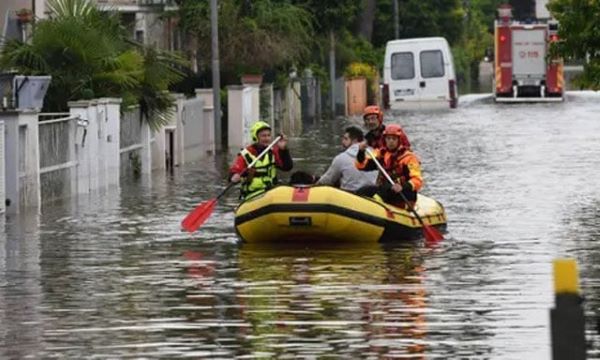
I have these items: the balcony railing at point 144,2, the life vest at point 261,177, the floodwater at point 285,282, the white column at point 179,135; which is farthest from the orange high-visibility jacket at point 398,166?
the balcony railing at point 144,2

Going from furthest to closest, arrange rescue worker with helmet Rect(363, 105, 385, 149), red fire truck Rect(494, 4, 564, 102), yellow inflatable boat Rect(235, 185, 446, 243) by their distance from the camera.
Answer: red fire truck Rect(494, 4, 564, 102) → rescue worker with helmet Rect(363, 105, 385, 149) → yellow inflatable boat Rect(235, 185, 446, 243)

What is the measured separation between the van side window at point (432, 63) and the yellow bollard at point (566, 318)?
61.5m

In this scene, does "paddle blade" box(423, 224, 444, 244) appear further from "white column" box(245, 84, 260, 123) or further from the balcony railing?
the balcony railing

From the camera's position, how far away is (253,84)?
50.0 m

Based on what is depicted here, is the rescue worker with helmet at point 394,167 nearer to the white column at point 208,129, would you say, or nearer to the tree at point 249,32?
the white column at point 208,129

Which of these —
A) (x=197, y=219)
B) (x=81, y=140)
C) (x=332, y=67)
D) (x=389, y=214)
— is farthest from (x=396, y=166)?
(x=332, y=67)

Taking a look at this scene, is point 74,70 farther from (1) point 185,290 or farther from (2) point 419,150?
(1) point 185,290

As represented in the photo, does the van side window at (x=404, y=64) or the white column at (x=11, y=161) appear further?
the van side window at (x=404, y=64)

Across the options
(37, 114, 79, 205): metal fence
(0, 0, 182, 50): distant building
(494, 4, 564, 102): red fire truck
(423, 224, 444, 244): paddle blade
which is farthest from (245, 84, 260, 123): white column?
(423, 224, 444, 244): paddle blade

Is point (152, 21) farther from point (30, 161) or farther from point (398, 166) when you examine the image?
point (398, 166)

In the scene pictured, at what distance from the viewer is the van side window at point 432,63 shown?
229 ft

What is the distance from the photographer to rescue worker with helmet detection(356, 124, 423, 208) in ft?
74.7

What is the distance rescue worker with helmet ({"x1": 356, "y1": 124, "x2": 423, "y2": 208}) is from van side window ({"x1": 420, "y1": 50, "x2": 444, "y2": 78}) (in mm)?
46729

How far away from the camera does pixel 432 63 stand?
69750 millimetres
